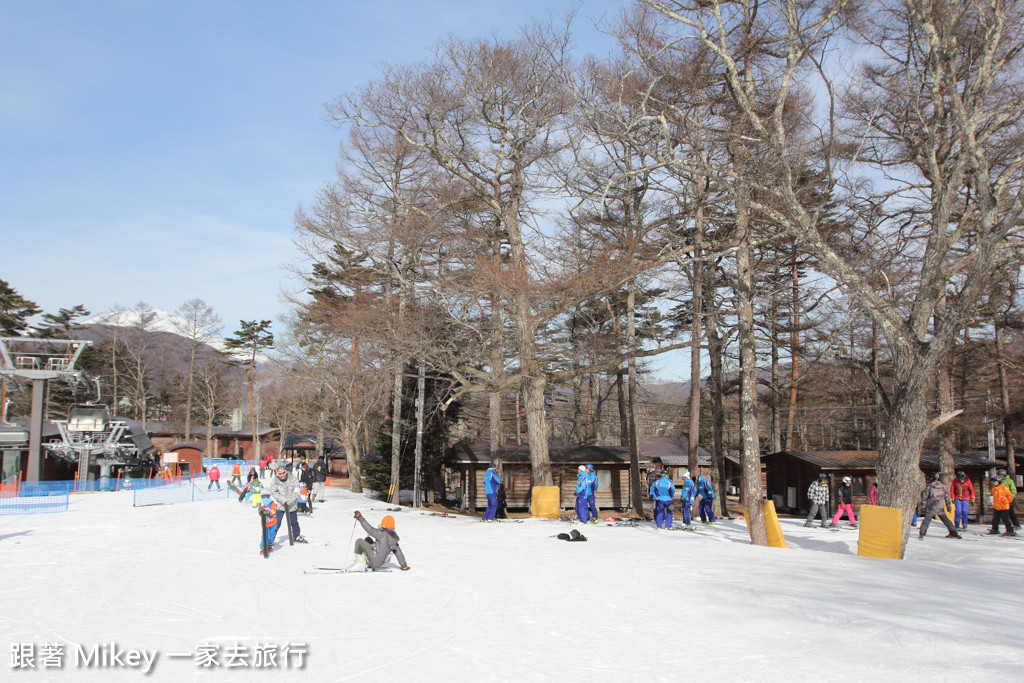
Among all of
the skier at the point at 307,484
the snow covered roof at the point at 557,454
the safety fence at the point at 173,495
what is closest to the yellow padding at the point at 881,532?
the skier at the point at 307,484

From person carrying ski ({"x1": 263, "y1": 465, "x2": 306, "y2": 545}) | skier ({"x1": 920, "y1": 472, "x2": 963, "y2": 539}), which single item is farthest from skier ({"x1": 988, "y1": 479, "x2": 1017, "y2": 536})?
person carrying ski ({"x1": 263, "y1": 465, "x2": 306, "y2": 545})

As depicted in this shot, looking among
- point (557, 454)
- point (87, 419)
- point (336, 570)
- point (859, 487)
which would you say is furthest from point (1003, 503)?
point (87, 419)

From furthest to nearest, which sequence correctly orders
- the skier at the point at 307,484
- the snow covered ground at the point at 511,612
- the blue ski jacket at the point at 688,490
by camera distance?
the skier at the point at 307,484 → the blue ski jacket at the point at 688,490 → the snow covered ground at the point at 511,612

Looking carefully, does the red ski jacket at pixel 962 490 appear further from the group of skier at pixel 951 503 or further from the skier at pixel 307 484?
the skier at pixel 307 484

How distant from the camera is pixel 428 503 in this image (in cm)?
3159

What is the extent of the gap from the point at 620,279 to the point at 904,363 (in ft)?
22.1

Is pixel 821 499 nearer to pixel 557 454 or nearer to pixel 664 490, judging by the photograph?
pixel 664 490

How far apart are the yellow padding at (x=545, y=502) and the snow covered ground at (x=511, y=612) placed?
4904 millimetres

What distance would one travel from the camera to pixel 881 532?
43.1ft

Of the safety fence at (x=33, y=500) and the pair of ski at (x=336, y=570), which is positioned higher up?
the pair of ski at (x=336, y=570)

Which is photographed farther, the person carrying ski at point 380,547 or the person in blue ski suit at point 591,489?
the person in blue ski suit at point 591,489

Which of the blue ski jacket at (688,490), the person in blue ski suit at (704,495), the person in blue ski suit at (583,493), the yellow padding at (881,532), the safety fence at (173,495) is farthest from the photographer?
the safety fence at (173,495)

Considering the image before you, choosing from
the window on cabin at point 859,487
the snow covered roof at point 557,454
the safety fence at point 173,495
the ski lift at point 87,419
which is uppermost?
the ski lift at point 87,419

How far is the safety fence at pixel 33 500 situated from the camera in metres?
20.6
